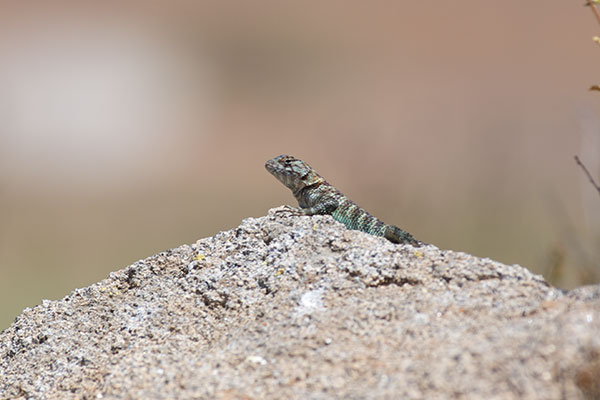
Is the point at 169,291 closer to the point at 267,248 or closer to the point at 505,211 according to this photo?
the point at 267,248

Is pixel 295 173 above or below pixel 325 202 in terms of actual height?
above

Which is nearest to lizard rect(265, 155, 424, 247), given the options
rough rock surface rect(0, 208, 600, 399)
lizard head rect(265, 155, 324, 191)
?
lizard head rect(265, 155, 324, 191)

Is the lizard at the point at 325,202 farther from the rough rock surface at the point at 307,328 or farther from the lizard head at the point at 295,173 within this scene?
the rough rock surface at the point at 307,328

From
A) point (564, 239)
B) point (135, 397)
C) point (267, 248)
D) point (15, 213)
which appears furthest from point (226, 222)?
point (135, 397)

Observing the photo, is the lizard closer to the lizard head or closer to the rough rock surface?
the lizard head

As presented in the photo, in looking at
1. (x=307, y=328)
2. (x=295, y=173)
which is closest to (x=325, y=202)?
(x=295, y=173)

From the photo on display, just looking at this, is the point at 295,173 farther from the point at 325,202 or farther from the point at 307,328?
the point at 307,328
